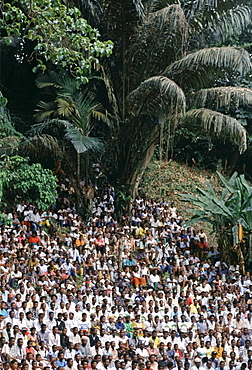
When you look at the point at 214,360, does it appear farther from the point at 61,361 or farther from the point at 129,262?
the point at 129,262

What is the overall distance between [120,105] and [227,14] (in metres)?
4.21

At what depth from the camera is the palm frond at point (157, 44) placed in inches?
665

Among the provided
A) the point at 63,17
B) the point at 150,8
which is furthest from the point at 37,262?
the point at 150,8

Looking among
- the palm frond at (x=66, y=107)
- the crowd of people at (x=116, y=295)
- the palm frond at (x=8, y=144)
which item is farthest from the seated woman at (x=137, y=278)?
the palm frond at (x=66, y=107)

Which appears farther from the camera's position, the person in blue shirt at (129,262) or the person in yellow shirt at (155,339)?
the person in blue shirt at (129,262)

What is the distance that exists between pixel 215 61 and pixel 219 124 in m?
1.65

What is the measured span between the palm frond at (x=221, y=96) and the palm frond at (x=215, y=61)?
0.54 metres

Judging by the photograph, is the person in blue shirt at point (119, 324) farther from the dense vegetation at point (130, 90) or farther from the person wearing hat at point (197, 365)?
the dense vegetation at point (130, 90)

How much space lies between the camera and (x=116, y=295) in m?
13.7

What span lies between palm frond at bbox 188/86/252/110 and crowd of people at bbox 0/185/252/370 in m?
3.75

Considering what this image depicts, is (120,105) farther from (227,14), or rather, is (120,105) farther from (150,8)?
(227,14)

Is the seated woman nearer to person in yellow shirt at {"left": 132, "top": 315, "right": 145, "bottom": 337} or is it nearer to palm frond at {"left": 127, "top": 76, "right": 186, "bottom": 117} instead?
person in yellow shirt at {"left": 132, "top": 315, "right": 145, "bottom": 337}

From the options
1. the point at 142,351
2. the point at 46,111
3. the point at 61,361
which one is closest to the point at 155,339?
the point at 142,351

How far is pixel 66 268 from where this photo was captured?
14.7 m
